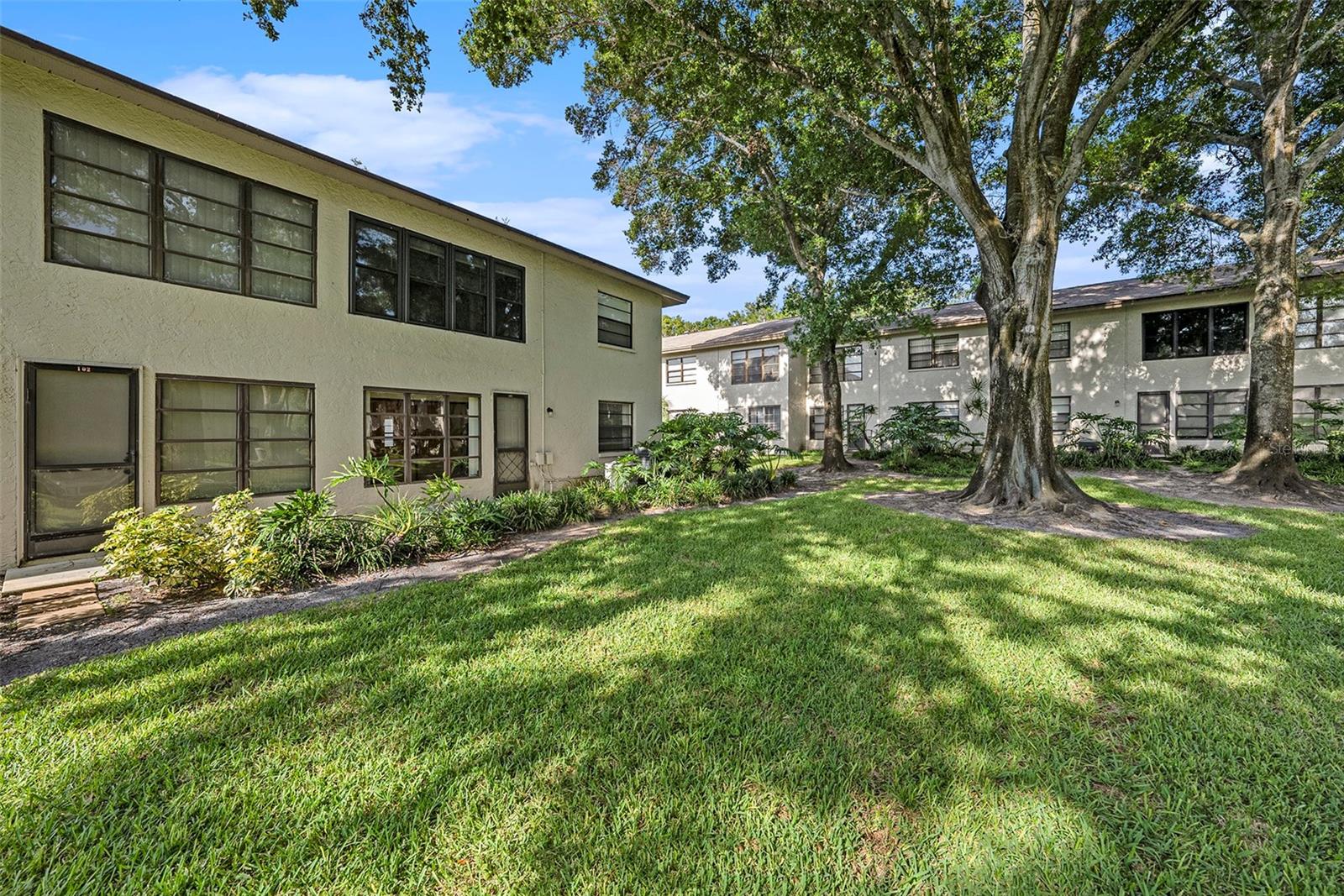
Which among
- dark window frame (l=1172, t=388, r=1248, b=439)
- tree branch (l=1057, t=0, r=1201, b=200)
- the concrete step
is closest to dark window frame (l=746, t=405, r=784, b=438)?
dark window frame (l=1172, t=388, r=1248, b=439)

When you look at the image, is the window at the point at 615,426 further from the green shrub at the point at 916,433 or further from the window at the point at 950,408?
the window at the point at 950,408

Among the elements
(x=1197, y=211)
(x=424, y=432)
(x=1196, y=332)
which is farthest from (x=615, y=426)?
(x=1196, y=332)

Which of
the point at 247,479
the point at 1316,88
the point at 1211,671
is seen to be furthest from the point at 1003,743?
the point at 1316,88

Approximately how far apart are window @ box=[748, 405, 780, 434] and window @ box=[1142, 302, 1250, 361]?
12508 mm

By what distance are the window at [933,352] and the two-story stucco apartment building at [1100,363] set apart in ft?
0.14

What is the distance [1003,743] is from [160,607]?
21.3 feet

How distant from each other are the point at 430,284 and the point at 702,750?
9.19m

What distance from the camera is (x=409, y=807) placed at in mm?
2078

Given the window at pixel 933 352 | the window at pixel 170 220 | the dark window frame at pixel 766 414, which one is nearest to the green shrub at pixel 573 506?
the window at pixel 170 220

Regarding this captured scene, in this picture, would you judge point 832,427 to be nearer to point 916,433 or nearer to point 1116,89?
point 916,433

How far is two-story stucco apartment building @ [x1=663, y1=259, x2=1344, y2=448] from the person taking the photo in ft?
47.9

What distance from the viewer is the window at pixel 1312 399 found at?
14.1m

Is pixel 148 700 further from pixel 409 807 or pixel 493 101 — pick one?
pixel 493 101

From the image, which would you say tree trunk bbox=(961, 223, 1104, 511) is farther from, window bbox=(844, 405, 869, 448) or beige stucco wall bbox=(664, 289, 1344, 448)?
window bbox=(844, 405, 869, 448)
